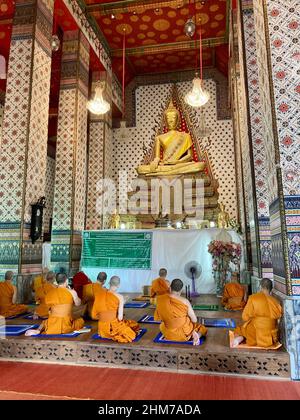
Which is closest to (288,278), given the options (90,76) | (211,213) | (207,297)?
(207,297)

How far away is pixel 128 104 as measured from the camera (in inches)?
471

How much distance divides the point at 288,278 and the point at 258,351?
72 cm

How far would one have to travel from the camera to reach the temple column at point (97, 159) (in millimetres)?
9820

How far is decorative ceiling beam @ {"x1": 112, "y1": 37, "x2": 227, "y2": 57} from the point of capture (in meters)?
9.87

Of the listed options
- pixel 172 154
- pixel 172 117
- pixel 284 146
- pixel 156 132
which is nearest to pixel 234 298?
pixel 284 146

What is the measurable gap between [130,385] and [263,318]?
1379mm

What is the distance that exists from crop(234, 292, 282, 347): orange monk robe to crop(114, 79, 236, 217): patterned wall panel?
298 inches

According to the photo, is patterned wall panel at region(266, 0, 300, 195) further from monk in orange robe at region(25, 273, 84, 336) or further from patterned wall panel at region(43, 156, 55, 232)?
patterned wall panel at region(43, 156, 55, 232)

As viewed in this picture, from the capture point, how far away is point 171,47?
10219 mm

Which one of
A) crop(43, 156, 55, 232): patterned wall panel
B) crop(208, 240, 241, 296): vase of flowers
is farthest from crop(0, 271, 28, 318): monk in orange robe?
crop(43, 156, 55, 232): patterned wall panel

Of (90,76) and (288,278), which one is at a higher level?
(90,76)

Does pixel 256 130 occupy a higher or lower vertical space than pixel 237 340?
higher

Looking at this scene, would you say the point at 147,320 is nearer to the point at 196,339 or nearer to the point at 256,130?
the point at 196,339
